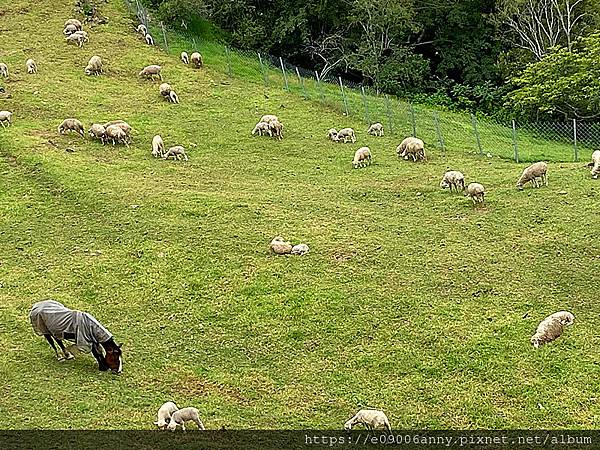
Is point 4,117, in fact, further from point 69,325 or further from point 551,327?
point 551,327

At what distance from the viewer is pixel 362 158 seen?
30.4 m

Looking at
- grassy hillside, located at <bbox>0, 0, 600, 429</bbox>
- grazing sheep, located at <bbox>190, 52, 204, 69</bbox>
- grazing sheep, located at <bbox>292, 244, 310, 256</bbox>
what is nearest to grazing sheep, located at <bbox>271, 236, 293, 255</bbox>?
grazing sheep, located at <bbox>292, 244, 310, 256</bbox>

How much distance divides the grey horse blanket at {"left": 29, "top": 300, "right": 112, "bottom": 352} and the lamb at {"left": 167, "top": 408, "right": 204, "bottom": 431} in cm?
285

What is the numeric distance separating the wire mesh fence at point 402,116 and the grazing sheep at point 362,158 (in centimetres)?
362

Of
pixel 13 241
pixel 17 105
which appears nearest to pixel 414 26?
pixel 17 105

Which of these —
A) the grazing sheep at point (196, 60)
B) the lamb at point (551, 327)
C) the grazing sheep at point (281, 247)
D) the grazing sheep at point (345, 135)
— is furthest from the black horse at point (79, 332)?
the grazing sheep at point (196, 60)

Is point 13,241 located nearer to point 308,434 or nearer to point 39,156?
point 39,156

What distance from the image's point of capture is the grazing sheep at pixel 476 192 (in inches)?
992

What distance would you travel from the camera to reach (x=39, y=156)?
30547mm

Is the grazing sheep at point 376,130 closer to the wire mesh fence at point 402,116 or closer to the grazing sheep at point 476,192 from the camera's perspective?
the wire mesh fence at point 402,116

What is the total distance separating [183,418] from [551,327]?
7.77 meters

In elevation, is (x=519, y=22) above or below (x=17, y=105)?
above

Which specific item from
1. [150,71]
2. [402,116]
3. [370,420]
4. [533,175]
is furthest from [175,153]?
[370,420]

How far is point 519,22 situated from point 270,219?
89.9 ft
